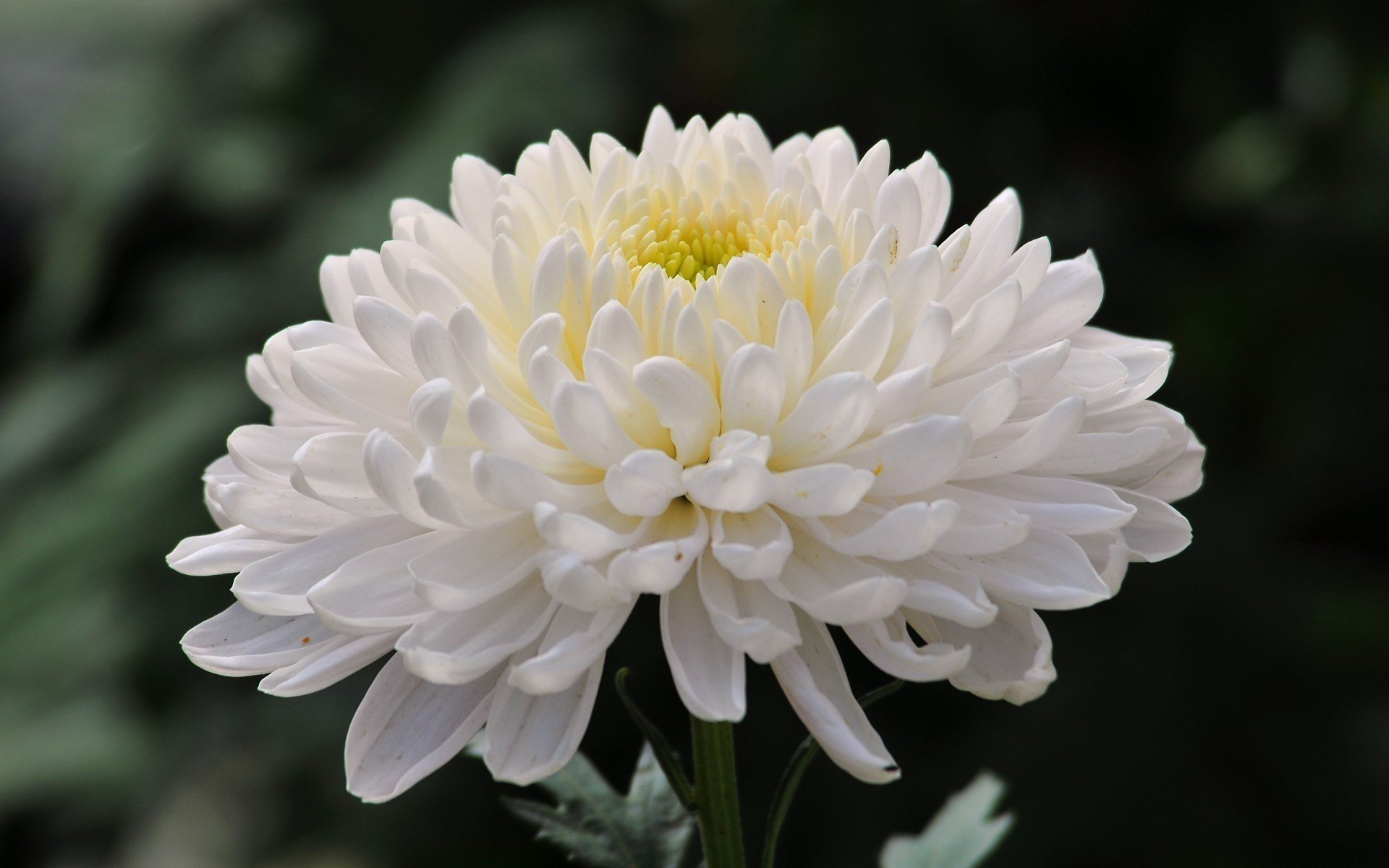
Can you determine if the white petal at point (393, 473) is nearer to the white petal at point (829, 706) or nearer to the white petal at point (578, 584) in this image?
the white petal at point (578, 584)

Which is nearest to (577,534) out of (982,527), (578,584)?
(578,584)

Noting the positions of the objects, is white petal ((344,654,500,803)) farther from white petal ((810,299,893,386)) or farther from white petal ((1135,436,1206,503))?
white petal ((1135,436,1206,503))

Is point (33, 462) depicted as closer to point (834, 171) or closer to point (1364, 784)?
point (834, 171)

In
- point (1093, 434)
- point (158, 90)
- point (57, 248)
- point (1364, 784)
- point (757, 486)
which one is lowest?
point (1364, 784)

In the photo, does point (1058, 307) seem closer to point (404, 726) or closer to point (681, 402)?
point (681, 402)

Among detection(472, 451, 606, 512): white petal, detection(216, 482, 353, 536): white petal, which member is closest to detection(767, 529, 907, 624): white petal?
detection(472, 451, 606, 512): white petal

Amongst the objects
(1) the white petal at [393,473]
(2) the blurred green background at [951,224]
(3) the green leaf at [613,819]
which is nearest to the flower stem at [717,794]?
(3) the green leaf at [613,819]

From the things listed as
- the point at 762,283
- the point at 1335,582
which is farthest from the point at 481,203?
the point at 1335,582
